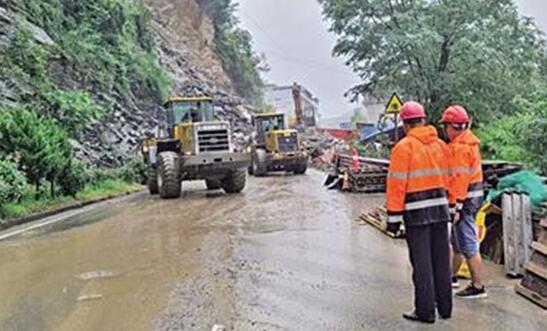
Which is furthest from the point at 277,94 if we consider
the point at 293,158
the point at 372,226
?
the point at 372,226

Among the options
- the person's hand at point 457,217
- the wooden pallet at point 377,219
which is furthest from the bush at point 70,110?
the person's hand at point 457,217

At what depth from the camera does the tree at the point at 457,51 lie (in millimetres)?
25922

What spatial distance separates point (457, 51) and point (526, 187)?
20398mm

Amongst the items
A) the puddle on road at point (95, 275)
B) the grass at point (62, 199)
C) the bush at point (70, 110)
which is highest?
the bush at point (70, 110)

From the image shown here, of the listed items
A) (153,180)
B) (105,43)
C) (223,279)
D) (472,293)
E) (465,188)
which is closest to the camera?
(465,188)

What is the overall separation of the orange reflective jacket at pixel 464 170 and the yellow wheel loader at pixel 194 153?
42.5 feet

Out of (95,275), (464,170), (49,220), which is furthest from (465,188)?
(49,220)

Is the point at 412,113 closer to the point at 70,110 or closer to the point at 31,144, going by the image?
the point at 31,144

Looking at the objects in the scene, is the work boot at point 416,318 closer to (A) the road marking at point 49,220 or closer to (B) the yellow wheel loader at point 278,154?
(A) the road marking at point 49,220

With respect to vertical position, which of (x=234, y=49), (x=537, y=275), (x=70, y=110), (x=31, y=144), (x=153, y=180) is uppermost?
(x=234, y=49)

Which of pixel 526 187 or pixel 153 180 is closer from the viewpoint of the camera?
pixel 526 187

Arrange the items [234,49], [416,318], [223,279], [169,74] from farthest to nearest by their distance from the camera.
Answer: [234,49] → [169,74] → [223,279] → [416,318]

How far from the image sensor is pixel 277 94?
99.4 m

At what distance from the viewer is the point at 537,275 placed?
6.12m
